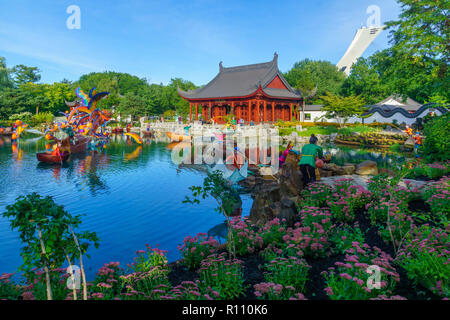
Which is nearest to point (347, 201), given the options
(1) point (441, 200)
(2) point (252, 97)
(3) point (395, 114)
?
(1) point (441, 200)

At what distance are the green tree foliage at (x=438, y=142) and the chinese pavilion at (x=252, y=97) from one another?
89.7 feet

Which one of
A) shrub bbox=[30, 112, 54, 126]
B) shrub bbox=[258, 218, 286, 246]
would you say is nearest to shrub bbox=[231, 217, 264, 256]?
shrub bbox=[258, 218, 286, 246]

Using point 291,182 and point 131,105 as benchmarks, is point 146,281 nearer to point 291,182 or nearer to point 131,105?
point 291,182

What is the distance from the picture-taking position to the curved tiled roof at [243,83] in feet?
134

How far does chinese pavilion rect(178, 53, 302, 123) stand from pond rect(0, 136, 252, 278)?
2286 cm

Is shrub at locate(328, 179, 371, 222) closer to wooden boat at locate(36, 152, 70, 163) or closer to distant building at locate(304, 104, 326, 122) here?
wooden boat at locate(36, 152, 70, 163)

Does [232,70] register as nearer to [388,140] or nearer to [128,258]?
[388,140]

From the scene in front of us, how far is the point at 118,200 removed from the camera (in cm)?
1073

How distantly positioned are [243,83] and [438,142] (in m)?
37.0

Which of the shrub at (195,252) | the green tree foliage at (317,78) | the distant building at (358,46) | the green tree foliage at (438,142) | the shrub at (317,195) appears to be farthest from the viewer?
the distant building at (358,46)

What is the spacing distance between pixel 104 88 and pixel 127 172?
5934 centimetres

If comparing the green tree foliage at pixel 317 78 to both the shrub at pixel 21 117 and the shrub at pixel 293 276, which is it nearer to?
the shrub at pixel 21 117

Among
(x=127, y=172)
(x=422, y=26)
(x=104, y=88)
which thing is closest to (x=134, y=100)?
(x=104, y=88)

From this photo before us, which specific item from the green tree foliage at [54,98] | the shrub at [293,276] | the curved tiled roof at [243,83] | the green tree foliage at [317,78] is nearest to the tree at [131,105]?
the green tree foliage at [54,98]
